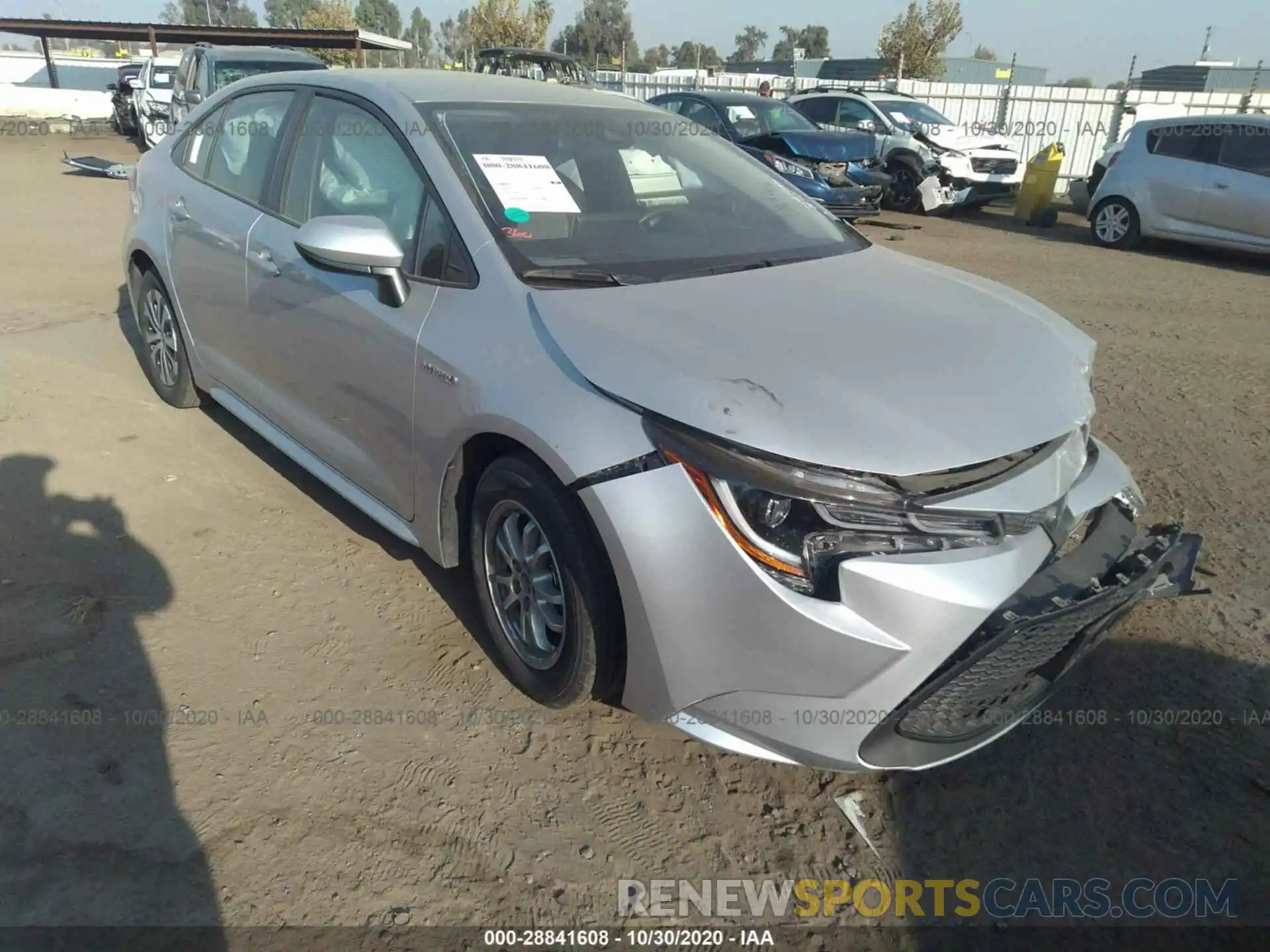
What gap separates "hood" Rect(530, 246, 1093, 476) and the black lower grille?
40cm

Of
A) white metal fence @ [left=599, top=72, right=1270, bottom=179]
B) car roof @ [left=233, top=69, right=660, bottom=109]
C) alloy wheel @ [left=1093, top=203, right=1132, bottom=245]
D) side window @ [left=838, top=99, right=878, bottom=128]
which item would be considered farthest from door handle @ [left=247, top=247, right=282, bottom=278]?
white metal fence @ [left=599, top=72, right=1270, bottom=179]

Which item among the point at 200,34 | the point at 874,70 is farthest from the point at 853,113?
the point at 874,70

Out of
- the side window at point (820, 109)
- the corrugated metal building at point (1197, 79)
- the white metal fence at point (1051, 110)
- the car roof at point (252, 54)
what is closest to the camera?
the car roof at point (252, 54)

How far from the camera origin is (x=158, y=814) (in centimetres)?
233

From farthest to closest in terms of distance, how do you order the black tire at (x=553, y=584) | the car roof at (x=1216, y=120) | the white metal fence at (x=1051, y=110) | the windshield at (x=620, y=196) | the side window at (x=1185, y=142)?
the white metal fence at (x=1051, y=110)
the side window at (x=1185, y=142)
the car roof at (x=1216, y=120)
the windshield at (x=620, y=196)
the black tire at (x=553, y=584)

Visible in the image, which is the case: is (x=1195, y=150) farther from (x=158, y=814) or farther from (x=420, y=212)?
(x=158, y=814)

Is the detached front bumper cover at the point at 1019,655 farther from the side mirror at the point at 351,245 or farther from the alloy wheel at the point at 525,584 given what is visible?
the side mirror at the point at 351,245

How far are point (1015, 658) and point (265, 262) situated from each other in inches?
117

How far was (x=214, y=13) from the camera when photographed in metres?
85.1

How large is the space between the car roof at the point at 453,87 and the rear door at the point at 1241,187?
9.25 m

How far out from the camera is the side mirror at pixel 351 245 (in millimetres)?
2631

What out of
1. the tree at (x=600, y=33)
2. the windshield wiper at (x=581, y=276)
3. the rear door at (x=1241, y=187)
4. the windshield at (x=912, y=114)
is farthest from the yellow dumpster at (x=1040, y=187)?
the tree at (x=600, y=33)

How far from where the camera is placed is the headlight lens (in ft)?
36.0

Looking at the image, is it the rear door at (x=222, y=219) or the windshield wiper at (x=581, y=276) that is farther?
the rear door at (x=222, y=219)
